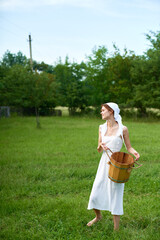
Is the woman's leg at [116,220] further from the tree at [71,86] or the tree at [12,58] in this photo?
the tree at [12,58]

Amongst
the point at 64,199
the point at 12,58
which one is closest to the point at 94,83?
the point at 64,199

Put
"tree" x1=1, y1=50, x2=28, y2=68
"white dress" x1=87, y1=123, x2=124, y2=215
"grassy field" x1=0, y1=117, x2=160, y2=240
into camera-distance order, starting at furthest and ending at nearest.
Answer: "tree" x1=1, y1=50, x2=28, y2=68
"grassy field" x1=0, y1=117, x2=160, y2=240
"white dress" x1=87, y1=123, x2=124, y2=215

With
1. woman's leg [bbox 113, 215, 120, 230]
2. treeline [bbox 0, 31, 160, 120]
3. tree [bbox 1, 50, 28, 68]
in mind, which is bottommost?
woman's leg [bbox 113, 215, 120, 230]

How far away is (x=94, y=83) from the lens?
37.6m

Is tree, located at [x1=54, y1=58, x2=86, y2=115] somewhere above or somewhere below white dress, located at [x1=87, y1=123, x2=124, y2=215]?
above

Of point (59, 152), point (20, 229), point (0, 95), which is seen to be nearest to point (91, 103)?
point (0, 95)

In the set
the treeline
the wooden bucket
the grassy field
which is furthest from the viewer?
the treeline

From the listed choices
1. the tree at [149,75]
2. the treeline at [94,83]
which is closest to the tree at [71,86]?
the treeline at [94,83]

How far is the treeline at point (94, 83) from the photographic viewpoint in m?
22.1

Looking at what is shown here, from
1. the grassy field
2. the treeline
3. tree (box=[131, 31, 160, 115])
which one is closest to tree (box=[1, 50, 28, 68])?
the treeline

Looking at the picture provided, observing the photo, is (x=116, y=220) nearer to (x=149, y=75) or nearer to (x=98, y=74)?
(x=149, y=75)

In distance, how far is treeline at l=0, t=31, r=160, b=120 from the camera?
72.5 ft

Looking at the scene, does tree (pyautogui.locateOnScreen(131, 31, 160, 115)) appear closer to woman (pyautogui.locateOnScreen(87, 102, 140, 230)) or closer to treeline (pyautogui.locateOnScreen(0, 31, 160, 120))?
treeline (pyautogui.locateOnScreen(0, 31, 160, 120))

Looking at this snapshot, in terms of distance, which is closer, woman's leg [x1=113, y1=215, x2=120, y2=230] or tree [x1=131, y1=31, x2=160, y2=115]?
woman's leg [x1=113, y1=215, x2=120, y2=230]
